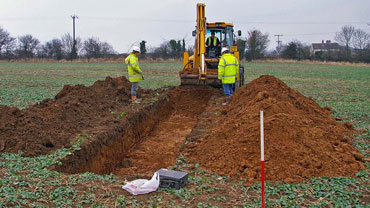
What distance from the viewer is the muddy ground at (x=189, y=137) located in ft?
17.9

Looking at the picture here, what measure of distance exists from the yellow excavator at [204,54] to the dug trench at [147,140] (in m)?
0.50

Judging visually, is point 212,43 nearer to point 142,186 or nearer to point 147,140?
point 147,140

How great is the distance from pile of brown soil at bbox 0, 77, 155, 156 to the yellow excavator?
317 cm

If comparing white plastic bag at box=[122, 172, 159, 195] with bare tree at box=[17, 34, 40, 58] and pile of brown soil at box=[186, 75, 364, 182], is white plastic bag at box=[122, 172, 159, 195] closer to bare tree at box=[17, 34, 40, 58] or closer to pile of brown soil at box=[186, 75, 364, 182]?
pile of brown soil at box=[186, 75, 364, 182]

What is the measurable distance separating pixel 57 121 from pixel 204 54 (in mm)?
7353

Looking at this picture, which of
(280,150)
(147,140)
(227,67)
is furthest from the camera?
(227,67)

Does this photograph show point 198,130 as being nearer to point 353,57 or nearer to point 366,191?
point 366,191

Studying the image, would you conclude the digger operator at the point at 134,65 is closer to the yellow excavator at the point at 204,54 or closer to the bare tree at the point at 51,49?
the yellow excavator at the point at 204,54

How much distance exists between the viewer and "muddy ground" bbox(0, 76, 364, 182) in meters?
5.46

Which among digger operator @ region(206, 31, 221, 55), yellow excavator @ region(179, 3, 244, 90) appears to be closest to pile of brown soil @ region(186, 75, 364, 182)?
yellow excavator @ region(179, 3, 244, 90)

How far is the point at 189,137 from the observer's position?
25.2ft

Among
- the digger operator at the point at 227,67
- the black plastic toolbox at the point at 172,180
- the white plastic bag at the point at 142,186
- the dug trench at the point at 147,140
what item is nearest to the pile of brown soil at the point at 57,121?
the dug trench at the point at 147,140

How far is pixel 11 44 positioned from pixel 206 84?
64.1m

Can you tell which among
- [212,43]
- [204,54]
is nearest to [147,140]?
[204,54]
